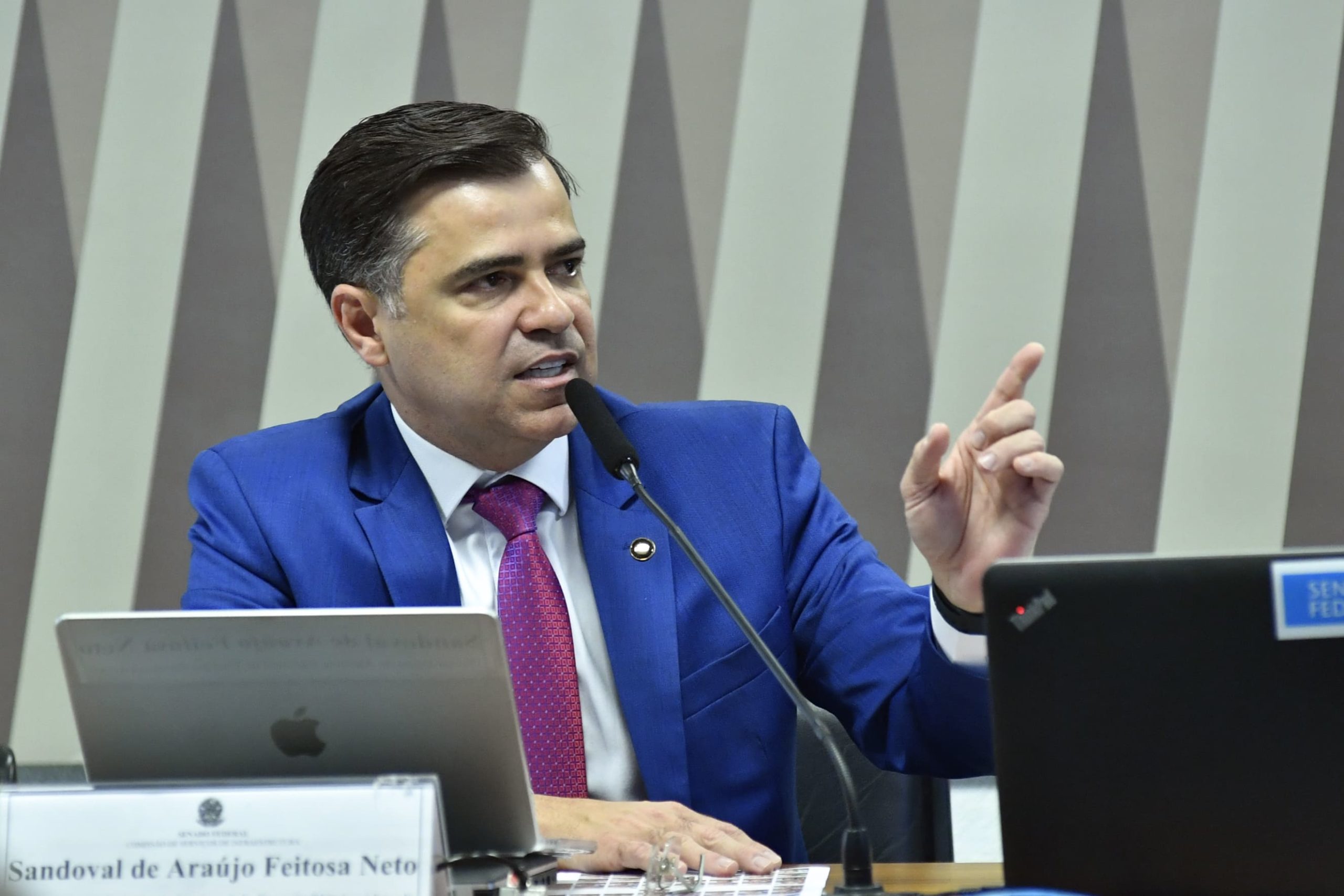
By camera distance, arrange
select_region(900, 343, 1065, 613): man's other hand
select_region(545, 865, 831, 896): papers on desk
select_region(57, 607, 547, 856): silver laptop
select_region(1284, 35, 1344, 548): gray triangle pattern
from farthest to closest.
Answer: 1. select_region(1284, 35, 1344, 548): gray triangle pattern
2. select_region(900, 343, 1065, 613): man's other hand
3. select_region(545, 865, 831, 896): papers on desk
4. select_region(57, 607, 547, 856): silver laptop

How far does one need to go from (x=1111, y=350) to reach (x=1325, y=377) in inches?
14.7

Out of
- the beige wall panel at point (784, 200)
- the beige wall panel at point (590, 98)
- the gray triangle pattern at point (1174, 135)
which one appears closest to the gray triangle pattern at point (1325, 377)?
the gray triangle pattern at point (1174, 135)

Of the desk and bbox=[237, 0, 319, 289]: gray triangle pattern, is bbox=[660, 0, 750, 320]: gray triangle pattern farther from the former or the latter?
the desk

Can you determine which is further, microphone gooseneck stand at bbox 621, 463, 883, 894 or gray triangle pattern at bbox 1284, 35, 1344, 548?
gray triangle pattern at bbox 1284, 35, 1344, 548

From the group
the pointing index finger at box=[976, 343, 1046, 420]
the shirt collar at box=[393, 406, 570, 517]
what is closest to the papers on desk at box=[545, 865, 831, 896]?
the pointing index finger at box=[976, 343, 1046, 420]

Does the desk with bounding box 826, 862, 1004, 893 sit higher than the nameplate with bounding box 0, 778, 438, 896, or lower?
lower

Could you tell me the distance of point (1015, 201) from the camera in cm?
255

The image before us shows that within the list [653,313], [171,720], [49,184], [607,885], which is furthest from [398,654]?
[49,184]

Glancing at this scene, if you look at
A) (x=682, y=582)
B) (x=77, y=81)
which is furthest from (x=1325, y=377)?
(x=77, y=81)

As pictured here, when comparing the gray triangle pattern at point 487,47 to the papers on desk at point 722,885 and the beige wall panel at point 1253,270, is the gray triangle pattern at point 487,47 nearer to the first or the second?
the beige wall panel at point 1253,270

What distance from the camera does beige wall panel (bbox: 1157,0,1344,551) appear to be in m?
2.50

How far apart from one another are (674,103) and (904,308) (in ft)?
1.90

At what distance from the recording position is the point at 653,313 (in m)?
2.64

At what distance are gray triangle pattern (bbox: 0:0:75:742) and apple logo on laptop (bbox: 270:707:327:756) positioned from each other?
186 centimetres
